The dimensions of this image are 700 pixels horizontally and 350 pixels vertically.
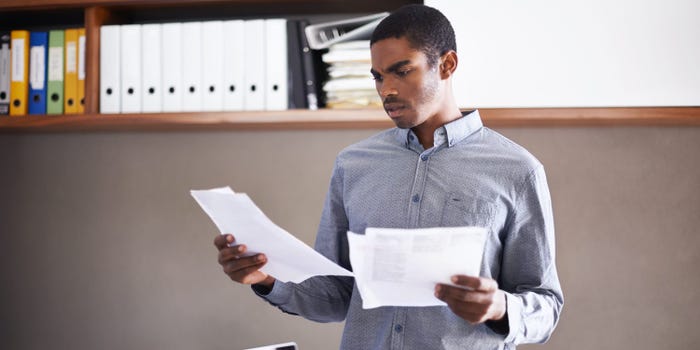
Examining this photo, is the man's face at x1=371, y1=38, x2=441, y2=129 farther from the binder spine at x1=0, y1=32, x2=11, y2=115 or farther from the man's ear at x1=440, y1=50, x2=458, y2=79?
the binder spine at x1=0, y1=32, x2=11, y2=115

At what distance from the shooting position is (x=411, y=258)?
2.88ft

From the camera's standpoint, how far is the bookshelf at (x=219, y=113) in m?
1.67

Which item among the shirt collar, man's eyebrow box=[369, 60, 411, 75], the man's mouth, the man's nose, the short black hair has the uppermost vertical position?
the short black hair

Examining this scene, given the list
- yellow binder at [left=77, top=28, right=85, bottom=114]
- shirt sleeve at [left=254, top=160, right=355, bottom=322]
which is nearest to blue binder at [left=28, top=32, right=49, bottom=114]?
yellow binder at [left=77, top=28, right=85, bottom=114]

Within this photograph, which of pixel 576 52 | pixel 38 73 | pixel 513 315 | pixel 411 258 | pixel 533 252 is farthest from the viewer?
pixel 38 73

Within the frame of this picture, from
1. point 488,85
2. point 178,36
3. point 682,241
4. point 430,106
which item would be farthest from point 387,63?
point 682,241

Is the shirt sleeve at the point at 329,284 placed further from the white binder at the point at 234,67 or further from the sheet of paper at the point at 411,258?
the white binder at the point at 234,67

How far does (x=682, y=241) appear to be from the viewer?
194 centimetres

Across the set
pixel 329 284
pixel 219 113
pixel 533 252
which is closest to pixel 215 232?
pixel 219 113

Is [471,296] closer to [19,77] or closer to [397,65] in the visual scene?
[397,65]

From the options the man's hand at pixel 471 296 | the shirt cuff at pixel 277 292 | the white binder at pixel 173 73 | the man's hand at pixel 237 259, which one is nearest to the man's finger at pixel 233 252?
the man's hand at pixel 237 259

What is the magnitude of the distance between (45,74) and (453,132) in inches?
51.3

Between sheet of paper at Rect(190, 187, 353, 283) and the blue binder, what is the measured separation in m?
1.09

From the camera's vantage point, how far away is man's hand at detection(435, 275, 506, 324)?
2.93 feet
